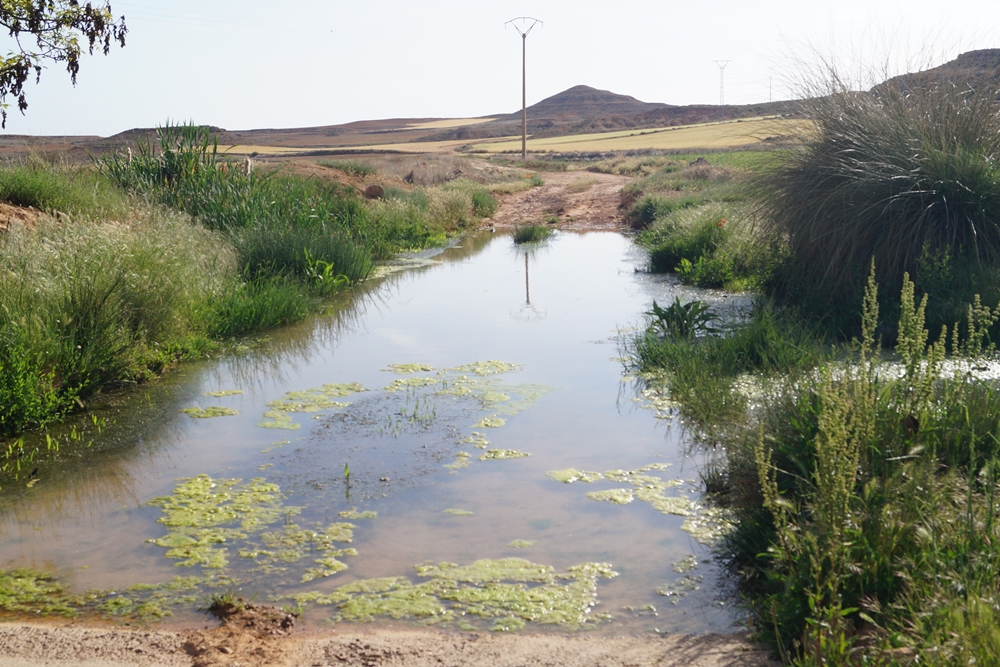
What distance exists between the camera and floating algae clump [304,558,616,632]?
3.79 meters

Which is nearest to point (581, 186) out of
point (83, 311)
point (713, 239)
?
point (713, 239)

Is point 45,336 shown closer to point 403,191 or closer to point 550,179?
point 403,191

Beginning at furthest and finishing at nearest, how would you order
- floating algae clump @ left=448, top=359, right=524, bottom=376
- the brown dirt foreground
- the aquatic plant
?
1. the aquatic plant
2. floating algae clump @ left=448, top=359, right=524, bottom=376
3. the brown dirt foreground

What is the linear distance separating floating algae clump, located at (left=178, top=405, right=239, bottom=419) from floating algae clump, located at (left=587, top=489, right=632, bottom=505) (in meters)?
3.13

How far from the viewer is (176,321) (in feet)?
27.8

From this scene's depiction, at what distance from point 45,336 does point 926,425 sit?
19.3ft

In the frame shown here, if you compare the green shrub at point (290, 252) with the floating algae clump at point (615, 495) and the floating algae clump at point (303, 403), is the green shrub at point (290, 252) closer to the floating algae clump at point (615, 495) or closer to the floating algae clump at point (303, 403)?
the floating algae clump at point (303, 403)

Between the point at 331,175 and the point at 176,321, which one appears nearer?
the point at 176,321

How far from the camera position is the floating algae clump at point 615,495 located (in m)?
5.04

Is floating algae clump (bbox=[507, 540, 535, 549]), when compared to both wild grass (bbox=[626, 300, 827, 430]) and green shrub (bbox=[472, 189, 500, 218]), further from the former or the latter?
green shrub (bbox=[472, 189, 500, 218])

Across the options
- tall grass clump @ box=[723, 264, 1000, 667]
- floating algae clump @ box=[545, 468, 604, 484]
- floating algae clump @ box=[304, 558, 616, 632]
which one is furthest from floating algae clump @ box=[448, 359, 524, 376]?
floating algae clump @ box=[304, 558, 616, 632]

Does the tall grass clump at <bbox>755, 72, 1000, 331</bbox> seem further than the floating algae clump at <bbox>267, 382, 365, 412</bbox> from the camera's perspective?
Yes

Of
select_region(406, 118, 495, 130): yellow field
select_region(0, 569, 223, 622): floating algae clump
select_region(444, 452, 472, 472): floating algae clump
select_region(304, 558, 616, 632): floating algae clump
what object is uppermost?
select_region(406, 118, 495, 130): yellow field

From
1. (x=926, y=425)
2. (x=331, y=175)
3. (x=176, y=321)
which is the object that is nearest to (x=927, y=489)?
(x=926, y=425)
